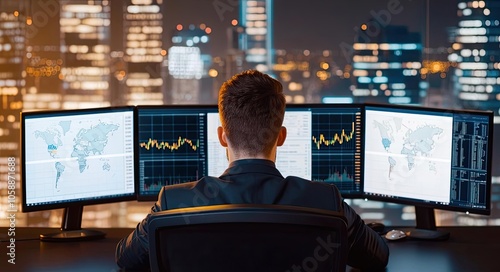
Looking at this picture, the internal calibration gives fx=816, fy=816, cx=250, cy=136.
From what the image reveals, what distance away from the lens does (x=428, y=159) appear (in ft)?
9.89

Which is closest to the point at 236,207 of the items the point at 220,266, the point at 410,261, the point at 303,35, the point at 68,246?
the point at 220,266

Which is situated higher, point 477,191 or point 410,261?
point 477,191

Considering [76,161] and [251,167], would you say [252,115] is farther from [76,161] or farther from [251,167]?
[76,161]

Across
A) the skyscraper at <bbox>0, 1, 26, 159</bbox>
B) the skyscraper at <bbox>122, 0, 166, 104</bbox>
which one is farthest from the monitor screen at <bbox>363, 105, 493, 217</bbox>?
the skyscraper at <bbox>0, 1, 26, 159</bbox>

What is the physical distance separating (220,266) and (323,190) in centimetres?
34

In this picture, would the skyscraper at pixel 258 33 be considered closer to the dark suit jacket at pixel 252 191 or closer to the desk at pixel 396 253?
the desk at pixel 396 253

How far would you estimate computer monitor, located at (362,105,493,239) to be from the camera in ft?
9.67

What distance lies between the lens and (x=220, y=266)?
1858mm

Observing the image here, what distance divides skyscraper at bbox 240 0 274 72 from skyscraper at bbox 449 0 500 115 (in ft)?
3.07

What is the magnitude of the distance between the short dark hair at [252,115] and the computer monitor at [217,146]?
1.09 meters

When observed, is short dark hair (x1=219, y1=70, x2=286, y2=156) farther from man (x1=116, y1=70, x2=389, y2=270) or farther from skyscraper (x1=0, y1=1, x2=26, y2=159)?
skyscraper (x1=0, y1=1, x2=26, y2=159)

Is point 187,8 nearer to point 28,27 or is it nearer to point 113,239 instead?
point 28,27

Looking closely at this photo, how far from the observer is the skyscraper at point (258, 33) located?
4227mm

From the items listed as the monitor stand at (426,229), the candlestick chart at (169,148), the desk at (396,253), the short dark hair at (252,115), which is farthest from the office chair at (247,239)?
the candlestick chart at (169,148)
